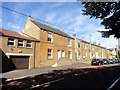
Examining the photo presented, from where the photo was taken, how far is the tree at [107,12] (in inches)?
470

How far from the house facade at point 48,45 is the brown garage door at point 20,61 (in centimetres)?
249

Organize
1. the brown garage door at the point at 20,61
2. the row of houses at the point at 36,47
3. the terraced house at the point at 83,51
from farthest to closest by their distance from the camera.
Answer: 1. the terraced house at the point at 83,51
2. the brown garage door at the point at 20,61
3. the row of houses at the point at 36,47

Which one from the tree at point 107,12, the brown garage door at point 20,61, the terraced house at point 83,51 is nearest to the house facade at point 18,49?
the brown garage door at point 20,61

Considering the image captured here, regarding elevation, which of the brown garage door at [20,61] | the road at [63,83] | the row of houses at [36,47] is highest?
the row of houses at [36,47]

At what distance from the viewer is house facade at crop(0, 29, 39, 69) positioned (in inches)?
1174

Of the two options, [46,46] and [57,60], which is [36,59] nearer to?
[46,46]

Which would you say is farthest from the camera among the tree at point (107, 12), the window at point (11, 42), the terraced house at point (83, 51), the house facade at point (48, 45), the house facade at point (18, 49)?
the terraced house at point (83, 51)

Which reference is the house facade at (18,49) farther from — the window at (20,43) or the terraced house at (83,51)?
the terraced house at (83,51)

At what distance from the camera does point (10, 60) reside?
3045 centimetres

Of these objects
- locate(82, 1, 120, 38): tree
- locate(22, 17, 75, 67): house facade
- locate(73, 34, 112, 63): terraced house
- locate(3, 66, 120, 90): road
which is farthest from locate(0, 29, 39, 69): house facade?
locate(73, 34, 112, 63): terraced house

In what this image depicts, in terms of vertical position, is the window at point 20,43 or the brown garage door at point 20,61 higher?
the window at point 20,43

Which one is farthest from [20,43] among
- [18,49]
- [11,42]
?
[11,42]

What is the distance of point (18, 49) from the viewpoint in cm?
3191

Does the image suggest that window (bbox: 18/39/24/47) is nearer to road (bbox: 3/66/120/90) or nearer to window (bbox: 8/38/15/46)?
window (bbox: 8/38/15/46)
